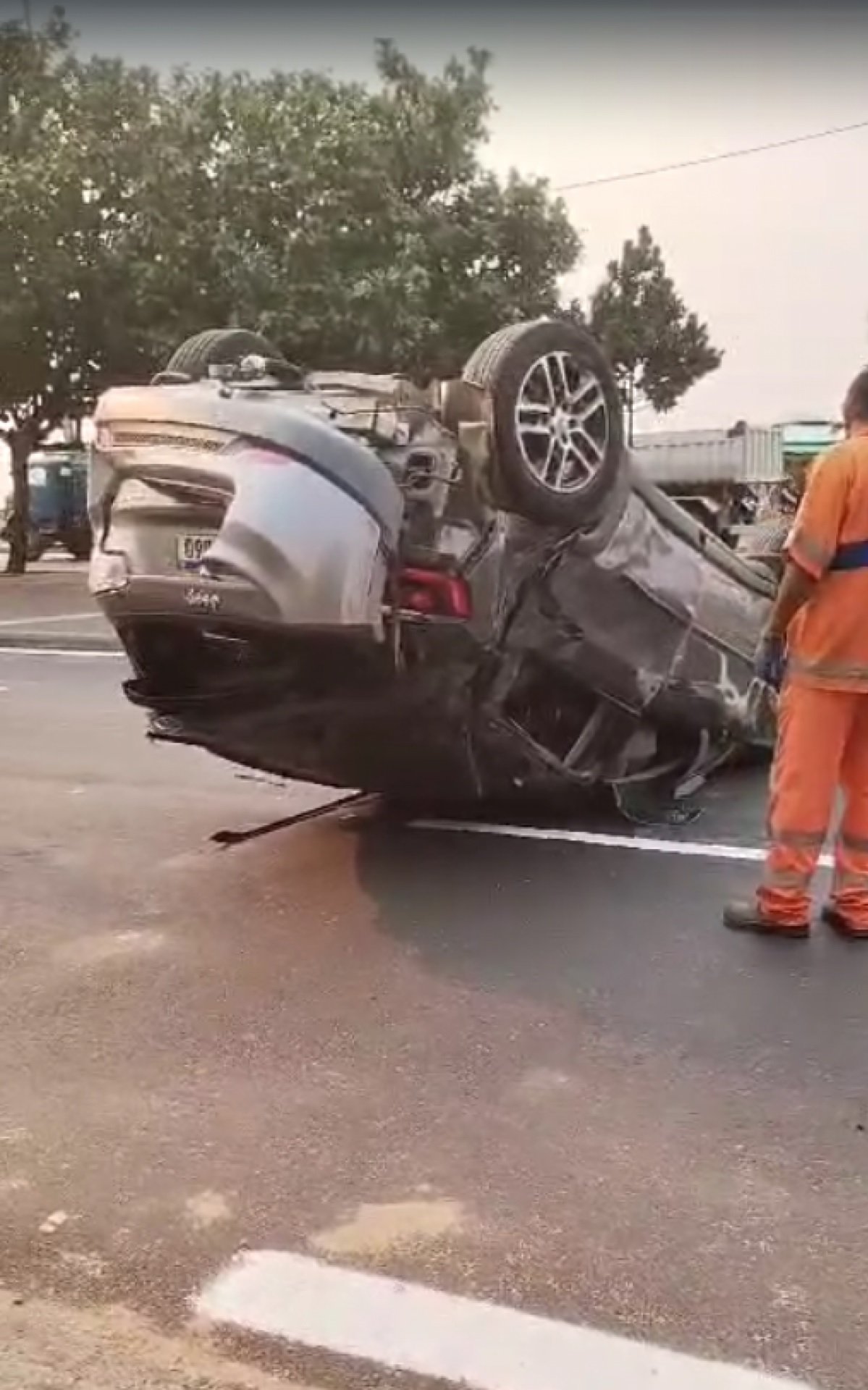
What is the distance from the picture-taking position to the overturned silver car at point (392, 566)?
4.71m

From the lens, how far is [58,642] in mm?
14930

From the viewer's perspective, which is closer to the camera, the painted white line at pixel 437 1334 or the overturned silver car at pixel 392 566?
the painted white line at pixel 437 1334

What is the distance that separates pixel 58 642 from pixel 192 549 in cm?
1047

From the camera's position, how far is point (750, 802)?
6938 mm

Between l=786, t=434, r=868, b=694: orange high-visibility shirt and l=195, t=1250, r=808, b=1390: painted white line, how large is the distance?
2.58 metres

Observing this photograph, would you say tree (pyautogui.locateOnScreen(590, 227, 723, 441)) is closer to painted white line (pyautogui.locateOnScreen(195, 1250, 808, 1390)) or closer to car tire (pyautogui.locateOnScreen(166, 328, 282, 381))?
car tire (pyautogui.locateOnScreen(166, 328, 282, 381))

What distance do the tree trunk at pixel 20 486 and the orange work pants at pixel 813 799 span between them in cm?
2067

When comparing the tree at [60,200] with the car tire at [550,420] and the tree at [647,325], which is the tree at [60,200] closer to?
the tree at [647,325]

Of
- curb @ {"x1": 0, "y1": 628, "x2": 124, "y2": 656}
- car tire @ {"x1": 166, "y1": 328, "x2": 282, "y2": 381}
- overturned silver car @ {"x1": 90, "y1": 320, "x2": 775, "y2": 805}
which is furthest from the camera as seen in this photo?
curb @ {"x1": 0, "y1": 628, "x2": 124, "y2": 656}

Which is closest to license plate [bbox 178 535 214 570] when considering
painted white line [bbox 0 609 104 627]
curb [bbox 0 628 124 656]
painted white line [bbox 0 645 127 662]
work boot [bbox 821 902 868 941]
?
work boot [bbox 821 902 868 941]

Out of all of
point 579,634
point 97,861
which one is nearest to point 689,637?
point 579,634

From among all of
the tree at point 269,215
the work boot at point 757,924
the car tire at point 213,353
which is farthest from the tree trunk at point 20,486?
the work boot at point 757,924

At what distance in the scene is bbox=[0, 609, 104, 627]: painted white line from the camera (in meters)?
16.6

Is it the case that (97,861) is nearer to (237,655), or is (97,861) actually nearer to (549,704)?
(237,655)
